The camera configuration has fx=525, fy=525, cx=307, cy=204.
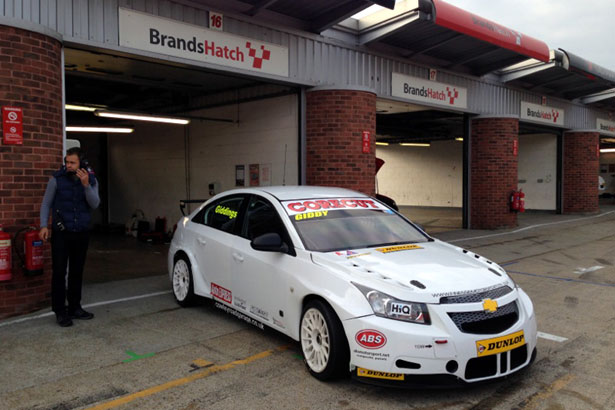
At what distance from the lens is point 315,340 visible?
413 cm

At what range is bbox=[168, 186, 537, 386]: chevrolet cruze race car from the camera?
3.64 m

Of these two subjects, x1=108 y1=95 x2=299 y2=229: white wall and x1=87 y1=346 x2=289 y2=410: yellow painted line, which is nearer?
x1=87 y1=346 x2=289 y2=410: yellow painted line

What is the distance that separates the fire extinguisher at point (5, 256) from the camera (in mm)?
5680

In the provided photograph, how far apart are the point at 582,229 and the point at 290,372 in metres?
13.8

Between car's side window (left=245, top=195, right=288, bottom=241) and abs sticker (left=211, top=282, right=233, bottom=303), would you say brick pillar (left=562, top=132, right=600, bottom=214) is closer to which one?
car's side window (left=245, top=195, right=288, bottom=241)

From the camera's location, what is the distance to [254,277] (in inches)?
197

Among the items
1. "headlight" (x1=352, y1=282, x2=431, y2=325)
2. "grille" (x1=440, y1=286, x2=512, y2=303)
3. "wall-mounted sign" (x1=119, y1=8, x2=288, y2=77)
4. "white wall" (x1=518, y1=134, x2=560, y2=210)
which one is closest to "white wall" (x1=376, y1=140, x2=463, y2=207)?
"white wall" (x1=518, y1=134, x2=560, y2=210)

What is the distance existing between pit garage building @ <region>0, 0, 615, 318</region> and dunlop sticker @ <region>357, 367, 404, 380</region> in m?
4.31

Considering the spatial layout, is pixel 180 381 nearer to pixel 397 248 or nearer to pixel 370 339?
pixel 370 339

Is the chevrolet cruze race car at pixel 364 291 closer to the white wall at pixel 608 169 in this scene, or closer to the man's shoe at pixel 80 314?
the man's shoe at pixel 80 314

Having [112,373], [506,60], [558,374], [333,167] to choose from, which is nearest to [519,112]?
[506,60]

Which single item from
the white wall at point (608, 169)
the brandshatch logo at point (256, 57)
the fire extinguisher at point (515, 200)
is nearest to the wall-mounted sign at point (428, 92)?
the fire extinguisher at point (515, 200)

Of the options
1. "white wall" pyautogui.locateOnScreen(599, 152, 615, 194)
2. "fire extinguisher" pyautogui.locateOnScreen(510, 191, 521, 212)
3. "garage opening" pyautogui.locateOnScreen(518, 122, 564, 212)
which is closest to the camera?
"fire extinguisher" pyautogui.locateOnScreen(510, 191, 521, 212)

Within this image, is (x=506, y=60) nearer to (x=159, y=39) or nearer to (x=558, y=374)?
(x=159, y=39)
